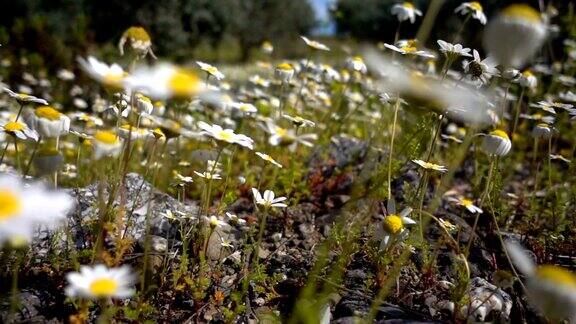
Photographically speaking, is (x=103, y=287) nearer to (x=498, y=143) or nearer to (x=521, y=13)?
(x=521, y=13)


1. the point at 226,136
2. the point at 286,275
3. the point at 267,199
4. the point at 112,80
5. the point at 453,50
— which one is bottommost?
the point at 286,275

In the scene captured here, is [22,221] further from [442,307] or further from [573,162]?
[573,162]

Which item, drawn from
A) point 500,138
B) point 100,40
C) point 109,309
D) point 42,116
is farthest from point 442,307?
point 100,40

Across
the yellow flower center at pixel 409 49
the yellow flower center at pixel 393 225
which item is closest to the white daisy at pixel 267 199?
the yellow flower center at pixel 393 225

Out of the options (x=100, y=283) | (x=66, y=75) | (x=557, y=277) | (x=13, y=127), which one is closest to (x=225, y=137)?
(x=100, y=283)

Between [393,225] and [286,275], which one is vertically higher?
[393,225]

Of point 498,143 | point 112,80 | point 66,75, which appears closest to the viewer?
point 112,80

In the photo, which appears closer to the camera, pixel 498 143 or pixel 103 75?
pixel 103 75

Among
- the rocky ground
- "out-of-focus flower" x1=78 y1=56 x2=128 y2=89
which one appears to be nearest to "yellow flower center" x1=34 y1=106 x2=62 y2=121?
"out-of-focus flower" x1=78 y1=56 x2=128 y2=89

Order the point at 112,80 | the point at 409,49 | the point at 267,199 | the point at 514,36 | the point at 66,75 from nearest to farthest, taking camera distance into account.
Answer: the point at 514,36 < the point at 112,80 < the point at 267,199 < the point at 409,49 < the point at 66,75
